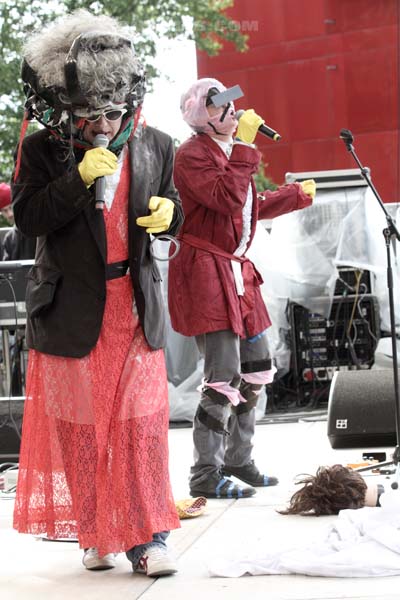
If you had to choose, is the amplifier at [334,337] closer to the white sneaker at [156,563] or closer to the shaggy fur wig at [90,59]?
the white sneaker at [156,563]

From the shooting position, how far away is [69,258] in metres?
3.60

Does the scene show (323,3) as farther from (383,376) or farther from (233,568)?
(233,568)

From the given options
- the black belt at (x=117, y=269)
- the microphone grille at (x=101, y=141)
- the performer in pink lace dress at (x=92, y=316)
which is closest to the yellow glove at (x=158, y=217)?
the performer in pink lace dress at (x=92, y=316)

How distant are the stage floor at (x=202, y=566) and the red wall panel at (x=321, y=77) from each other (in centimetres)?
1562

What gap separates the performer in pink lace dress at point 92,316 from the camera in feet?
11.5

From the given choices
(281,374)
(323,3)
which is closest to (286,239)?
(281,374)

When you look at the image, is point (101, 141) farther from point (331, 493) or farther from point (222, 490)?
point (222, 490)

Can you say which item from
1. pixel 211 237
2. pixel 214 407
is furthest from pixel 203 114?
pixel 214 407

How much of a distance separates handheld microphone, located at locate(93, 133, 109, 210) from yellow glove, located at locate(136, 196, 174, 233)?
0.17m

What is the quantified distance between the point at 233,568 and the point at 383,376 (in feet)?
9.83

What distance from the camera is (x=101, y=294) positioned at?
3.57 m

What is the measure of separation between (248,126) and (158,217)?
1334 mm

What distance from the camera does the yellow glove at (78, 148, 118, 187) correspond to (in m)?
3.41

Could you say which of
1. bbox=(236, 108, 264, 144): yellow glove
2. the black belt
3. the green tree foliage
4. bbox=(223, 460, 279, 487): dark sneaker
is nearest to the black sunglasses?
the black belt
